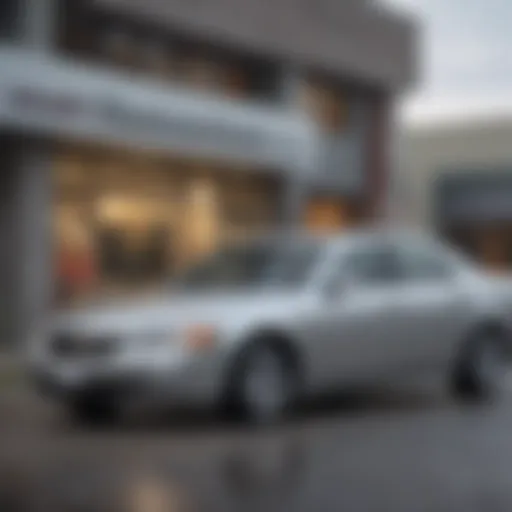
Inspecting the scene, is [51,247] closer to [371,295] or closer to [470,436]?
[371,295]

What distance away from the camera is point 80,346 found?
10.6m

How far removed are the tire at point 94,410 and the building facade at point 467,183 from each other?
99.8 ft

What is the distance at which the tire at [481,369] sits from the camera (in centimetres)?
1276

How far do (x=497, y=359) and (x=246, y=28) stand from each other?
10.8m

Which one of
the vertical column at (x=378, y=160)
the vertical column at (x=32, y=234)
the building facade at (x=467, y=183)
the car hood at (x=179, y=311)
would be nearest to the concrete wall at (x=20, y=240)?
the vertical column at (x=32, y=234)

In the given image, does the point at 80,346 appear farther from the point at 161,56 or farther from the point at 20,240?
the point at 161,56

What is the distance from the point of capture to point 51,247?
1889 centimetres

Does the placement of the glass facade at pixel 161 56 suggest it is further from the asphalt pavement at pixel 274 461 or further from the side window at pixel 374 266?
the asphalt pavement at pixel 274 461

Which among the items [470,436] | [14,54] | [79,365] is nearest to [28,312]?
[14,54]

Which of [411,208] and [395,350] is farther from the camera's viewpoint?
[411,208]

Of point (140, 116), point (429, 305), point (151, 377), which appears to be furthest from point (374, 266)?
point (140, 116)

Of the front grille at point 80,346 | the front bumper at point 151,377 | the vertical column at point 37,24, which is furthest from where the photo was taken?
the vertical column at point 37,24

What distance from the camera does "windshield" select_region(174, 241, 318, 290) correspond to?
37.9ft

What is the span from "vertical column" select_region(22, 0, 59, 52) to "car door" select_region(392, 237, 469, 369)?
24.4ft
